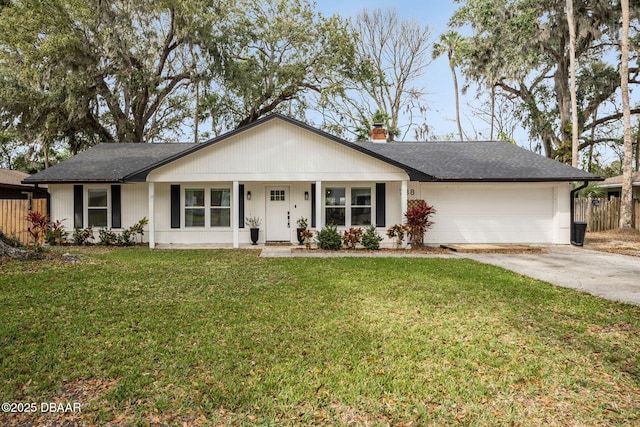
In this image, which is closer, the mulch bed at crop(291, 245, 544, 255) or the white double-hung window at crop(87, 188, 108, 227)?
the mulch bed at crop(291, 245, 544, 255)

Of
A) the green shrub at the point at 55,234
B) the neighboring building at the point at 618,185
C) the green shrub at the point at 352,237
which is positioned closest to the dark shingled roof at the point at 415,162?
the green shrub at the point at 55,234

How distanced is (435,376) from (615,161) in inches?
1697

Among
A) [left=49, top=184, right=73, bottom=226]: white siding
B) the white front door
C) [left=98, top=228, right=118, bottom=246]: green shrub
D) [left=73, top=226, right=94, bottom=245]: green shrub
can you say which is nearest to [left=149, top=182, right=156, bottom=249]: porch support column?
[left=98, top=228, right=118, bottom=246]: green shrub

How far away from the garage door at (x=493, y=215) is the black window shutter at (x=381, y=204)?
155 centimetres

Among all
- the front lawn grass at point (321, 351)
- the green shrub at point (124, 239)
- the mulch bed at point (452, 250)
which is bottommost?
the front lawn grass at point (321, 351)

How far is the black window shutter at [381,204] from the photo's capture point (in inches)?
512

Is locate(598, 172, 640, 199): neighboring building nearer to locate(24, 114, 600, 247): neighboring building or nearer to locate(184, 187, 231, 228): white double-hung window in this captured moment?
locate(24, 114, 600, 247): neighboring building

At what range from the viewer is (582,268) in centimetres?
888

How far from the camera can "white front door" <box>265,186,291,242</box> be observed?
13.5 metres

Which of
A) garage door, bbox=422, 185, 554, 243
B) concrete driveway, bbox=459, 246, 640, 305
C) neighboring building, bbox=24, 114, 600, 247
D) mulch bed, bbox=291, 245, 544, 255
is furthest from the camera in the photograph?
garage door, bbox=422, 185, 554, 243

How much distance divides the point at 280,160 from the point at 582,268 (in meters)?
8.65

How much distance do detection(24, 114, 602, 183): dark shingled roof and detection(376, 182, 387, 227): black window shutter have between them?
1.03m

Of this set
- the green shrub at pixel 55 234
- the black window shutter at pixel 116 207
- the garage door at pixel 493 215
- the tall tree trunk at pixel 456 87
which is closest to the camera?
the green shrub at pixel 55 234

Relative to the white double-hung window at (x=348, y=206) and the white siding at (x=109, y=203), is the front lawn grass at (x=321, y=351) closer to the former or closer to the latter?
the white double-hung window at (x=348, y=206)
